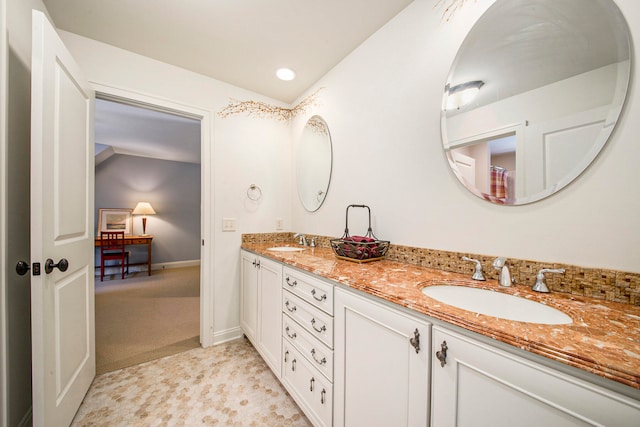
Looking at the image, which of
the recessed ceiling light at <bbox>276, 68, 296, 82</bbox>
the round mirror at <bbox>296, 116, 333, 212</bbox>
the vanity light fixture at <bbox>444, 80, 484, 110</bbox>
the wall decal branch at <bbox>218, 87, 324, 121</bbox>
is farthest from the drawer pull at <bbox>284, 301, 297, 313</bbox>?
the recessed ceiling light at <bbox>276, 68, 296, 82</bbox>

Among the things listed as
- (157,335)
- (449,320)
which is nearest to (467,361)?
(449,320)

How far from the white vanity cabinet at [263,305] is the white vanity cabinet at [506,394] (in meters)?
1.04

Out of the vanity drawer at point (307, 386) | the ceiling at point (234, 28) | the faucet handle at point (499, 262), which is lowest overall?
the vanity drawer at point (307, 386)

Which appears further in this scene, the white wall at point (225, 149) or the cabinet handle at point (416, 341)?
the white wall at point (225, 149)

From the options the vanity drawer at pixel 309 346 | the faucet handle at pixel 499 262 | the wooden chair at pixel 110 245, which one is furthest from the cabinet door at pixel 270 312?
the wooden chair at pixel 110 245

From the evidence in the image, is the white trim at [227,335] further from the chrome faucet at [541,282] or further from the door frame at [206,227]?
the chrome faucet at [541,282]

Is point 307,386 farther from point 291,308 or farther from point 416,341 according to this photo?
point 416,341

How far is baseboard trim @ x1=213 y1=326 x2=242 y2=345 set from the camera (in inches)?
84.8

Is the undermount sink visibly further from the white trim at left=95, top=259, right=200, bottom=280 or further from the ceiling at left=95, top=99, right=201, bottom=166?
the white trim at left=95, top=259, right=200, bottom=280

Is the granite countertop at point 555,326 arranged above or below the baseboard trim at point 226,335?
above

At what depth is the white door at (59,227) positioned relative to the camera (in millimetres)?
1006

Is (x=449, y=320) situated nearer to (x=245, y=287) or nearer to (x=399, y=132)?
(x=399, y=132)

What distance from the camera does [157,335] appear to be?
7.52 ft

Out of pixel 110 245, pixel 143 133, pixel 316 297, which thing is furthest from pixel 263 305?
pixel 110 245
